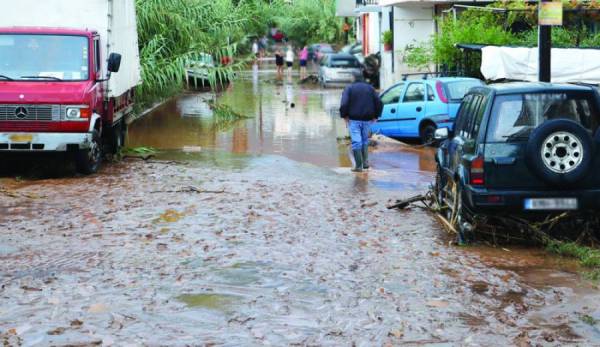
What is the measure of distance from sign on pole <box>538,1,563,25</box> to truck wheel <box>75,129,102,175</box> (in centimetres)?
696

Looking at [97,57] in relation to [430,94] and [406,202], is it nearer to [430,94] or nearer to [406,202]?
[406,202]

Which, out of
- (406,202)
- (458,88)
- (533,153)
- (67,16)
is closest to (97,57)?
(67,16)

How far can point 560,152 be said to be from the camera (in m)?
9.68

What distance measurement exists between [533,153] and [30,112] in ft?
27.6

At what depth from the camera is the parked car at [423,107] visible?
21141mm

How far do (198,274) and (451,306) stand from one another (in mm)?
2334

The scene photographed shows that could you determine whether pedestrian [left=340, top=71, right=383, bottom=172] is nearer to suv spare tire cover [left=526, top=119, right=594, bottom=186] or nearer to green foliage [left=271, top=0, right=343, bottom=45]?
suv spare tire cover [left=526, top=119, right=594, bottom=186]

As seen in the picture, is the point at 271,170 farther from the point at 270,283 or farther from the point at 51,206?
the point at 270,283

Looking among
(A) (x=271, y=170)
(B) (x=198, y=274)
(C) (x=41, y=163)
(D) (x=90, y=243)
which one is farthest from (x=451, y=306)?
(C) (x=41, y=163)

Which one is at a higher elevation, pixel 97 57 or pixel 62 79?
pixel 97 57

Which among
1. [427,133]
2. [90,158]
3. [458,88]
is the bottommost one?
[90,158]

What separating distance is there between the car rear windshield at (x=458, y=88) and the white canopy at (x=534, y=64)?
4.62 feet

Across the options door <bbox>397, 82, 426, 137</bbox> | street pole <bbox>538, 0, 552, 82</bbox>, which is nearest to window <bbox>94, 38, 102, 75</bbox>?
street pole <bbox>538, 0, 552, 82</bbox>

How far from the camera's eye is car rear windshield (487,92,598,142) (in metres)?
10.0
